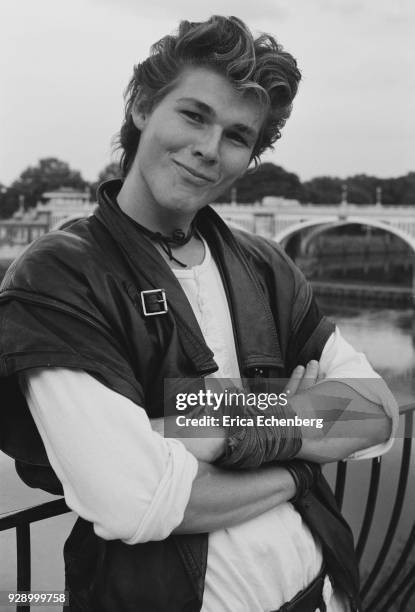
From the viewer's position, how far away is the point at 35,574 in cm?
397

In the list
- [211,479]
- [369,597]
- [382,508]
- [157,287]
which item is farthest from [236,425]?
[382,508]

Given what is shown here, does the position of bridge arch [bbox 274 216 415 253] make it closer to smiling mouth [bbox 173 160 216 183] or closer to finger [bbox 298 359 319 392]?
finger [bbox 298 359 319 392]

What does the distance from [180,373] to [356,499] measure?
548cm

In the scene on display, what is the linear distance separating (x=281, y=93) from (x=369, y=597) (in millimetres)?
4956

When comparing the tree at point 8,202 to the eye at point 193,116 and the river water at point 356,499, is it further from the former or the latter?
the eye at point 193,116

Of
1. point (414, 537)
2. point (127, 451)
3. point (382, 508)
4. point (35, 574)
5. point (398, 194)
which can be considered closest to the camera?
point (127, 451)

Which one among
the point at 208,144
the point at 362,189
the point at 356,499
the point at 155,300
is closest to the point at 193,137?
the point at 208,144

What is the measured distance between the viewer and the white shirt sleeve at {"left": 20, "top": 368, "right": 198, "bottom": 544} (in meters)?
0.70

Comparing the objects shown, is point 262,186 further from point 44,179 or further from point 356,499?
point 356,499

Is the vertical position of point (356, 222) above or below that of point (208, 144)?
above

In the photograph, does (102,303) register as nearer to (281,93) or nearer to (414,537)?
(281,93)

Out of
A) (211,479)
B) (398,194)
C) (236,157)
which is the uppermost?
(398,194)

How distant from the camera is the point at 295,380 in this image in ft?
3.32

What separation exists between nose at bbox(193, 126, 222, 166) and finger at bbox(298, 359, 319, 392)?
37cm
